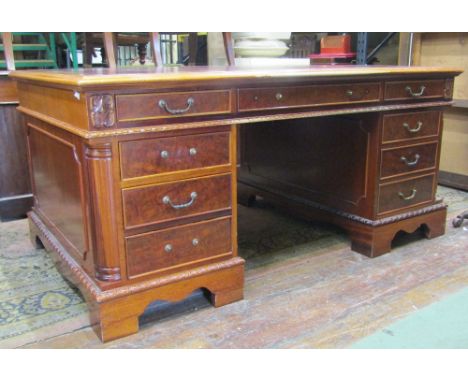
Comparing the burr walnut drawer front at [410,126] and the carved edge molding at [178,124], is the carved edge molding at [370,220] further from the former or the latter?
the carved edge molding at [178,124]

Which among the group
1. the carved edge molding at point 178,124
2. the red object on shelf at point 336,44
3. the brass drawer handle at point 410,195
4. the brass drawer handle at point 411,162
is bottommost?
the brass drawer handle at point 410,195

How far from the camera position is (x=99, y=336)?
1445mm

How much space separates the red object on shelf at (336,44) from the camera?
12.0ft

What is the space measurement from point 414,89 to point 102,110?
1.28m

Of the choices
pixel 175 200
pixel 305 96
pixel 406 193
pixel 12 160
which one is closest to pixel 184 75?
pixel 175 200

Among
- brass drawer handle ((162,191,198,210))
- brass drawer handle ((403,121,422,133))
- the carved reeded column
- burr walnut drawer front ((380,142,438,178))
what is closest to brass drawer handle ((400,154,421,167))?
burr walnut drawer front ((380,142,438,178))

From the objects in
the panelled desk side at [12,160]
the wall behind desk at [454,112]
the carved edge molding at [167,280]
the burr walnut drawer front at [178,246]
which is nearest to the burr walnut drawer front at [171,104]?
the burr walnut drawer front at [178,246]

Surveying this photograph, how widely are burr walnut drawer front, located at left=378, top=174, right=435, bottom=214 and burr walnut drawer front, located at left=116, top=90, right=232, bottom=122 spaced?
33.5 inches

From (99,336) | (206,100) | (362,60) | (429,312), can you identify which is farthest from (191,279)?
(362,60)

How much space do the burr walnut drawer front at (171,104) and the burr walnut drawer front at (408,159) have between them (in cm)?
79

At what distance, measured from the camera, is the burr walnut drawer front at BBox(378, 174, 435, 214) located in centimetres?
200

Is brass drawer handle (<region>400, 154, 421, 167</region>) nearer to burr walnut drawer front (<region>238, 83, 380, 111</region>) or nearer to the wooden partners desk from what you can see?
the wooden partners desk

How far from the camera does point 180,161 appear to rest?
4.75 feet

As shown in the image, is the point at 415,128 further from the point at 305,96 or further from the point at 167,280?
the point at 167,280
